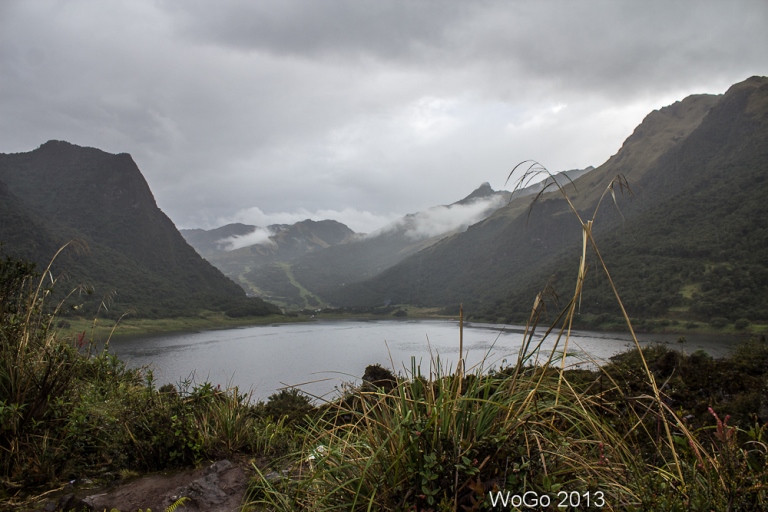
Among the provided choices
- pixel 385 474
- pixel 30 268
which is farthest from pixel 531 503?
pixel 30 268

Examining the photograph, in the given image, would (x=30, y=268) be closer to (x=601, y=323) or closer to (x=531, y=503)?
(x=531, y=503)

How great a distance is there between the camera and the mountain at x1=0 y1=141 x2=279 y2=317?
354ft

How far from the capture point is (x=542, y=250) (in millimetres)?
187000

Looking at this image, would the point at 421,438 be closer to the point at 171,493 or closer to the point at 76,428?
the point at 171,493

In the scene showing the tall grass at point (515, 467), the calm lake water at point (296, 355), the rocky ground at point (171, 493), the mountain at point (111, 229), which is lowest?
the calm lake water at point (296, 355)

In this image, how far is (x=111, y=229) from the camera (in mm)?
167500

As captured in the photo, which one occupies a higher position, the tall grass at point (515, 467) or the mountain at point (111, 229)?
the mountain at point (111, 229)

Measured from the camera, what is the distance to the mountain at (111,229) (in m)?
108

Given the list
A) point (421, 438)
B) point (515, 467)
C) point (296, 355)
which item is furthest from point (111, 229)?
point (515, 467)

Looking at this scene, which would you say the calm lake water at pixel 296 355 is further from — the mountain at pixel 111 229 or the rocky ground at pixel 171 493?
the mountain at pixel 111 229

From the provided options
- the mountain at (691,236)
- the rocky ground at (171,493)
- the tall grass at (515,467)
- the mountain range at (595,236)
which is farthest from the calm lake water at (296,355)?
the tall grass at (515,467)

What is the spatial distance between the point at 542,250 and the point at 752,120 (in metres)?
82.0

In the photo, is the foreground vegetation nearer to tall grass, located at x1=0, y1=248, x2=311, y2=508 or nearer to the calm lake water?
tall grass, located at x1=0, y1=248, x2=311, y2=508

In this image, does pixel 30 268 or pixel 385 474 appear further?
pixel 30 268
